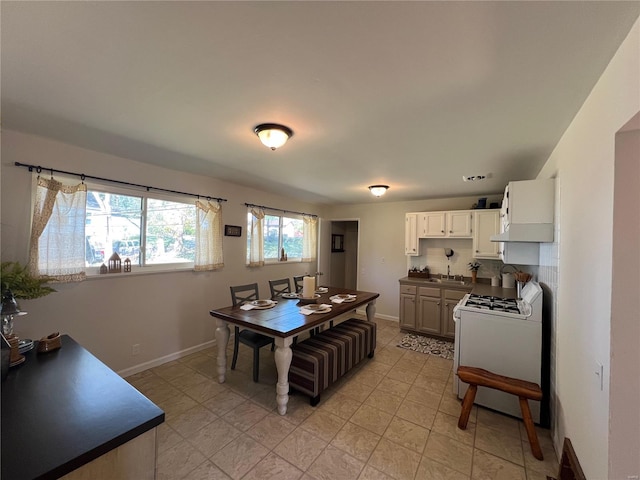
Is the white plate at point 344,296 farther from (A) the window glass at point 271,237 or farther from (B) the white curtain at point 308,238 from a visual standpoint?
(B) the white curtain at point 308,238

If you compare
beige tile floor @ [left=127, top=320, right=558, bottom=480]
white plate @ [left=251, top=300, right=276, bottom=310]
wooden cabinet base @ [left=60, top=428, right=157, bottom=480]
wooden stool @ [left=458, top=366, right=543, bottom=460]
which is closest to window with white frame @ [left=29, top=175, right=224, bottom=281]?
white plate @ [left=251, top=300, right=276, bottom=310]

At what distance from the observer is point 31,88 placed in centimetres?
155

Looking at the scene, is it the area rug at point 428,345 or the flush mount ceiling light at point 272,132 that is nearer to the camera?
the flush mount ceiling light at point 272,132

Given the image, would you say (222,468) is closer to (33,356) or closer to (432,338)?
(33,356)

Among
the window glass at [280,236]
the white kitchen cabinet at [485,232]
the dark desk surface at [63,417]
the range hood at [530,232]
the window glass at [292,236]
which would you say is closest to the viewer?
the dark desk surface at [63,417]

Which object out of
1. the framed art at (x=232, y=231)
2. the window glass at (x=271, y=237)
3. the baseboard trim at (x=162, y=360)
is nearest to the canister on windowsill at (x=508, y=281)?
the window glass at (x=271, y=237)

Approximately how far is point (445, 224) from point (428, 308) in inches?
56.9

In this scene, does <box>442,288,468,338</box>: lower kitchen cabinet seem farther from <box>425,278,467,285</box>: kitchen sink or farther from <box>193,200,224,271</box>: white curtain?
<box>193,200,224,271</box>: white curtain

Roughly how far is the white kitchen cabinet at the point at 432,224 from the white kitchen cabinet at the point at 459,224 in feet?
0.26

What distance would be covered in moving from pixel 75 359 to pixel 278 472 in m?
1.41

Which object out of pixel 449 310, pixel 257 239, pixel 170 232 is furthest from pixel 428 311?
pixel 170 232

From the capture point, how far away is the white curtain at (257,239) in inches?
167

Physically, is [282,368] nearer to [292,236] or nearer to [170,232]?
[170,232]

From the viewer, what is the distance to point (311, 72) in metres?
1.36
